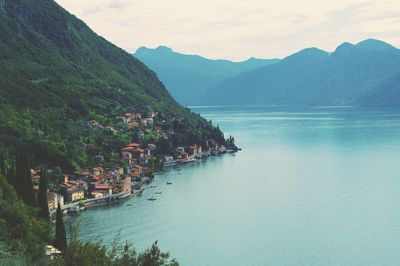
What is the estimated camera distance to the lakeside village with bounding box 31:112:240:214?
49219mm

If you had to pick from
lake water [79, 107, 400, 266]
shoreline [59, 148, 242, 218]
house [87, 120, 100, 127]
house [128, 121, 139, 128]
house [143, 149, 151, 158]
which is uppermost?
house [87, 120, 100, 127]

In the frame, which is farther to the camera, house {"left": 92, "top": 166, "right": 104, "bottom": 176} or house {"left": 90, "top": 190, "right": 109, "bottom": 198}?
house {"left": 92, "top": 166, "right": 104, "bottom": 176}

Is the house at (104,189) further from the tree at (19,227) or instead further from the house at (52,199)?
the tree at (19,227)

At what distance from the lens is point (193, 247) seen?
3788cm

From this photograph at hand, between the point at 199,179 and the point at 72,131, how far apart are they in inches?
631

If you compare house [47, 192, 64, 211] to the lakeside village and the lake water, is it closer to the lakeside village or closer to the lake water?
the lakeside village

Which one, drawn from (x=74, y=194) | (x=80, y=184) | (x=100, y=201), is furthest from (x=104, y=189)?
(x=74, y=194)

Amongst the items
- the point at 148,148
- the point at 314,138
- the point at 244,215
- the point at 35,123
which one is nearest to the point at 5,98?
the point at 35,123

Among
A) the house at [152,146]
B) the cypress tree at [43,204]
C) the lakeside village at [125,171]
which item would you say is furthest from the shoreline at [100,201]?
the house at [152,146]

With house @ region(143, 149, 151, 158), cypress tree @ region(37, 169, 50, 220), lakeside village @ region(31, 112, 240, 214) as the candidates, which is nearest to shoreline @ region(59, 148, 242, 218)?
lakeside village @ region(31, 112, 240, 214)

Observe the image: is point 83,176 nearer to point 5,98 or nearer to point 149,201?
point 149,201

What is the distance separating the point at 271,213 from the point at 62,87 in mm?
48879

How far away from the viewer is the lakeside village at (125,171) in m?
49.2

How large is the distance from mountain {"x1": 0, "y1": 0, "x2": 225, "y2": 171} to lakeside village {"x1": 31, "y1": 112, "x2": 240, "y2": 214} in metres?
1.96
